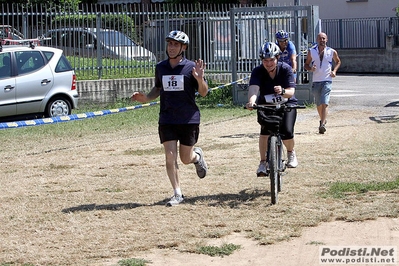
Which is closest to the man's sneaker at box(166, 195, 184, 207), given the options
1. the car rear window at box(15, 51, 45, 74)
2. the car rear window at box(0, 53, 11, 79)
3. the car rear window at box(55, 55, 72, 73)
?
the car rear window at box(0, 53, 11, 79)

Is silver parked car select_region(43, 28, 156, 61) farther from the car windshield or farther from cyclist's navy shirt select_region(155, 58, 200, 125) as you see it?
cyclist's navy shirt select_region(155, 58, 200, 125)

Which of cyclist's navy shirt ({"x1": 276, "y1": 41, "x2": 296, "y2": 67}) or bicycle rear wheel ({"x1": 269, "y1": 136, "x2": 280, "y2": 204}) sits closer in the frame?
bicycle rear wheel ({"x1": 269, "y1": 136, "x2": 280, "y2": 204})

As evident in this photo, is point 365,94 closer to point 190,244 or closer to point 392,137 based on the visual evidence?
point 392,137

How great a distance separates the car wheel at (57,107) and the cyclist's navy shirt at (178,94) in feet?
29.1

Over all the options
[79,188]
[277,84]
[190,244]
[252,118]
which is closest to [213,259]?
[190,244]

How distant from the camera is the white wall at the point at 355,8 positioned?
36.8 m

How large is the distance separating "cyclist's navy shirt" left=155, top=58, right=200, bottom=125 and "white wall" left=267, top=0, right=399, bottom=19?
28.6 meters

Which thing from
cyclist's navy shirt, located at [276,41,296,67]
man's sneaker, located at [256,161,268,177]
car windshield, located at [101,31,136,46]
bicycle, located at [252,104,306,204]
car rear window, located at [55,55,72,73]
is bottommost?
man's sneaker, located at [256,161,268,177]

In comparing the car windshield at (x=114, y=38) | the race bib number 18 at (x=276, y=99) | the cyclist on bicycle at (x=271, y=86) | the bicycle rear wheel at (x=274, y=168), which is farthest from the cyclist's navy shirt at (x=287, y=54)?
the car windshield at (x=114, y=38)

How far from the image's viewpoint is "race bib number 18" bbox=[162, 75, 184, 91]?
878 centimetres

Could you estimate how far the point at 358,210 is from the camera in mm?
8133

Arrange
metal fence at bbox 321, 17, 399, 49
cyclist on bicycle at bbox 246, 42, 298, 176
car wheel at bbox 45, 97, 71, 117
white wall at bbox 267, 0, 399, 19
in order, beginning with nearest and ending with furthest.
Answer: cyclist on bicycle at bbox 246, 42, 298, 176, car wheel at bbox 45, 97, 71, 117, metal fence at bbox 321, 17, 399, 49, white wall at bbox 267, 0, 399, 19

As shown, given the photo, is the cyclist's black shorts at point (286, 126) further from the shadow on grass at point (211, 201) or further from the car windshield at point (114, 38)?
the car windshield at point (114, 38)

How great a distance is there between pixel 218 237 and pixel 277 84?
249 cm
